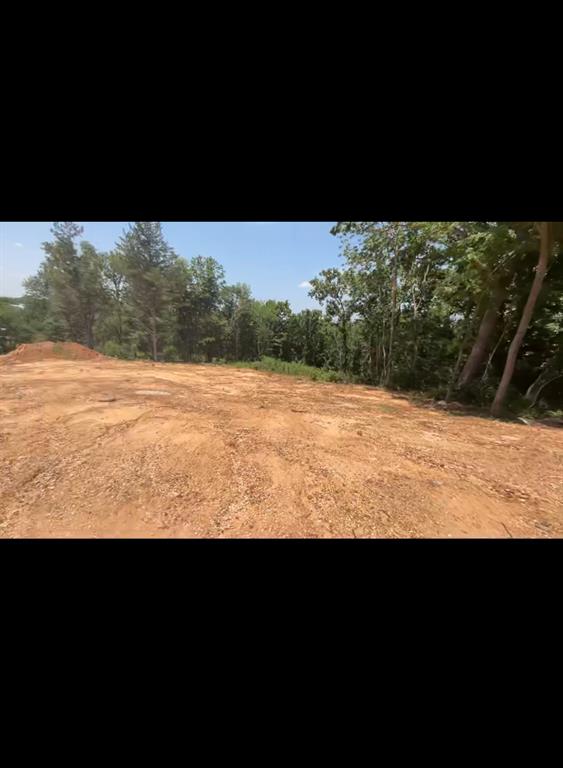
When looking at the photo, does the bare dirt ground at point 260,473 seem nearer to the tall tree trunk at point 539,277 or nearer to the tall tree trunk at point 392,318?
the tall tree trunk at point 539,277

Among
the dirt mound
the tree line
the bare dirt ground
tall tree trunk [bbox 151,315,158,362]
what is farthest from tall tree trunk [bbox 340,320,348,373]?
the dirt mound

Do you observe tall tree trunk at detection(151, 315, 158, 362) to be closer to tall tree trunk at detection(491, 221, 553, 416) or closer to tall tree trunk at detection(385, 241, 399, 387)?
tall tree trunk at detection(385, 241, 399, 387)

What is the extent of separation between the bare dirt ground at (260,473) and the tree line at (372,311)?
2869 mm

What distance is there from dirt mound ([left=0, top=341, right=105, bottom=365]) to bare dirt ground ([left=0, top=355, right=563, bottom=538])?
315 inches

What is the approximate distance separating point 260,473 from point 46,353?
41.7ft

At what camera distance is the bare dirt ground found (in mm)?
1940

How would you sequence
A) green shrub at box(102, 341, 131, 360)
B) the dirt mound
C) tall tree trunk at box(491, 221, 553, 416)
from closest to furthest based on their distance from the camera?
tall tree trunk at box(491, 221, 553, 416) < the dirt mound < green shrub at box(102, 341, 131, 360)

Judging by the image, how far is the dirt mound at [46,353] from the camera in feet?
34.2
